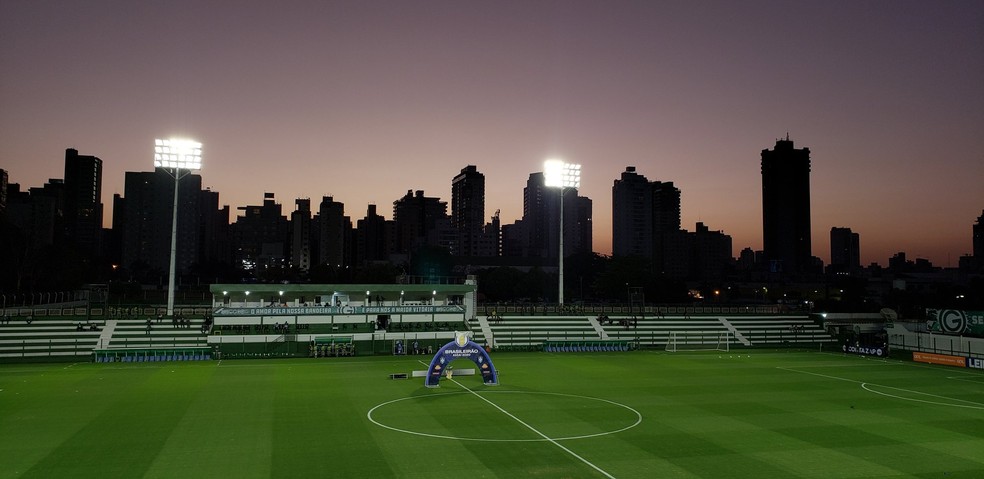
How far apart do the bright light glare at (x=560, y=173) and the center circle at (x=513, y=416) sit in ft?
126

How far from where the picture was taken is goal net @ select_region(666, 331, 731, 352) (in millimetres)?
56781

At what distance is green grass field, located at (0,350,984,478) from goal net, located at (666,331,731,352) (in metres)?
17.1

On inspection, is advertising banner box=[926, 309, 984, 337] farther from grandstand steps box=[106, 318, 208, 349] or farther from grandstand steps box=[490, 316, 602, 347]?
grandstand steps box=[106, 318, 208, 349]

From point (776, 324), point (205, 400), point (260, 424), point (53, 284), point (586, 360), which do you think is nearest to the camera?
point (260, 424)

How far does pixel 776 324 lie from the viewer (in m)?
68.2

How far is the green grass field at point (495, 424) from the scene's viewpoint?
1738 centimetres

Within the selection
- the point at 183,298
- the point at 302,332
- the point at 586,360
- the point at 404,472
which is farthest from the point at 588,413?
the point at 183,298

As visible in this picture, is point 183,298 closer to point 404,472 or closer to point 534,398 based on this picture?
point 534,398

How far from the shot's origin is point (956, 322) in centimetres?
5112

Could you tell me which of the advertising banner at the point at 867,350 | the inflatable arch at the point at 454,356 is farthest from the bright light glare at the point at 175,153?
the advertising banner at the point at 867,350

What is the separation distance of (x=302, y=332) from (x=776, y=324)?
4733 centimetres

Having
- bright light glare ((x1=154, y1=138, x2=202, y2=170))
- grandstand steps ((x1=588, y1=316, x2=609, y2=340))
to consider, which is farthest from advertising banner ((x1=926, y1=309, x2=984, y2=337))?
bright light glare ((x1=154, y1=138, x2=202, y2=170))

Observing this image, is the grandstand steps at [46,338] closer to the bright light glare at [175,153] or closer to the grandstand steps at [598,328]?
the bright light glare at [175,153]

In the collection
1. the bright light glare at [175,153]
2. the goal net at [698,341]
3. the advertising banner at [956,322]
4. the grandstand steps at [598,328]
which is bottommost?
the goal net at [698,341]
